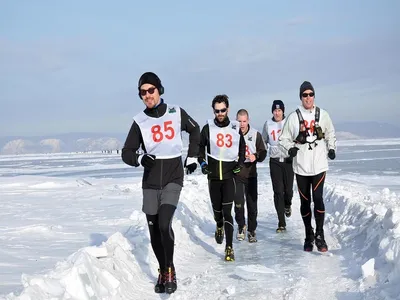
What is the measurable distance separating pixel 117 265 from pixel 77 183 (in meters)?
15.2

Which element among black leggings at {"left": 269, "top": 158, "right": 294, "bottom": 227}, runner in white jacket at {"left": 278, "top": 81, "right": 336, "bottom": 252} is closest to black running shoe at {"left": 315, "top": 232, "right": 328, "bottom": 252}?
runner in white jacket at {"left": 278, "top": 81, "right": 336, "bottom": 252}

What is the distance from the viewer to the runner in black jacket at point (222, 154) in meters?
6.54

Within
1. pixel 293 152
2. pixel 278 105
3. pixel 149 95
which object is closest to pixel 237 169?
pixel 293 152

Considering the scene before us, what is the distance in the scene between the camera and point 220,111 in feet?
21.4

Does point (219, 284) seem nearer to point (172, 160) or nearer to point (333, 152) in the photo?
point (172, 160)

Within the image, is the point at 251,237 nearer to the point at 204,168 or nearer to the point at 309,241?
the point at 309,241

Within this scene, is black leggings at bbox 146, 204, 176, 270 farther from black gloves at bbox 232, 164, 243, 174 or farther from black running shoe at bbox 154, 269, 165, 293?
black gloves at bbox 232, 164, 243, 174

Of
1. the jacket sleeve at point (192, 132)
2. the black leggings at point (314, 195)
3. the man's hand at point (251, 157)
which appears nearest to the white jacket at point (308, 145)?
the black leggings at point (314, 195)

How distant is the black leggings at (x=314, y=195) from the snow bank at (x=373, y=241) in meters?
0.58

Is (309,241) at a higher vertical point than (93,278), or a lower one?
lower

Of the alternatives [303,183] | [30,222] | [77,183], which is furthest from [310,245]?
[77,183]

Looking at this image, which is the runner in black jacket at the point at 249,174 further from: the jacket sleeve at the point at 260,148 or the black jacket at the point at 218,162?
the black jacket at the point at 218,162

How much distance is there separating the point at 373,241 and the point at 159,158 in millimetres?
3077

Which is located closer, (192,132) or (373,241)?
(192,132)
